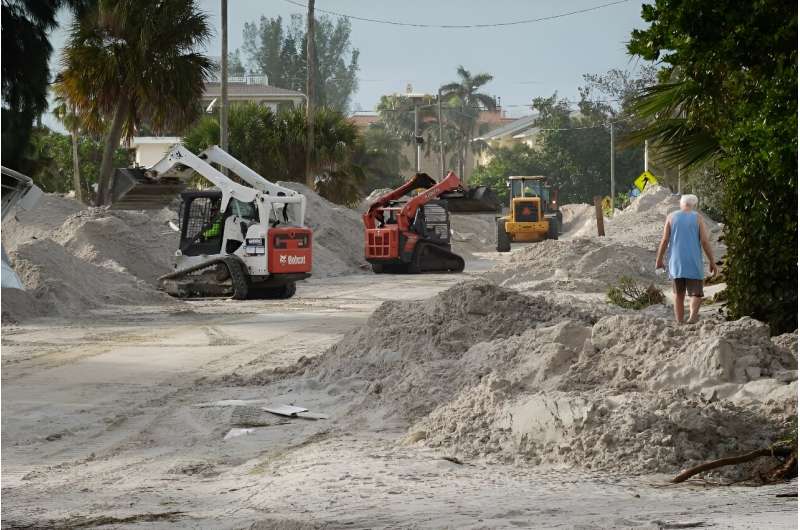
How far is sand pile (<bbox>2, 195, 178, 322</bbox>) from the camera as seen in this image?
22.2 m

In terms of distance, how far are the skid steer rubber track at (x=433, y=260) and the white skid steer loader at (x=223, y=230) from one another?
891cm

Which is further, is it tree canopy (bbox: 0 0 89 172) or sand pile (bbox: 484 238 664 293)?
sand pile (bbox: 484 238 664 293)

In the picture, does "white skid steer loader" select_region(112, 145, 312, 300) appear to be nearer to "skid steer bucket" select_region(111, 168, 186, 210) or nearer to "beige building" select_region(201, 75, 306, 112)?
"skid steer bucket" select_region(111, 168, 186, 210)

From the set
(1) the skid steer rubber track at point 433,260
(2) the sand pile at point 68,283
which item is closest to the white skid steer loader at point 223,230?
(2) the sand pile at point 68,283

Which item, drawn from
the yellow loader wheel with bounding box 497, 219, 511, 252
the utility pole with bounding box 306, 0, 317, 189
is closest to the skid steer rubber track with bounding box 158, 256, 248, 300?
the utility pole with bounding box 306, 0, 317, 189

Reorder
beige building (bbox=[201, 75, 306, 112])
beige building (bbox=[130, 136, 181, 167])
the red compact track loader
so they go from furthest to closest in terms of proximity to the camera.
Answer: beige building (bbox=[201, 75, 306, 112])
beige building (bbox=[130, 136, 181, 167])
the red compact track loader

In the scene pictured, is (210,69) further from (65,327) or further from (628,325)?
(628,325)

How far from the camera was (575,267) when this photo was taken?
27.3 m

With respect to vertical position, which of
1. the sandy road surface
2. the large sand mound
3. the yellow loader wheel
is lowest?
the sandy road surface

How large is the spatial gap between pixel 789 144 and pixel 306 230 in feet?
52.2

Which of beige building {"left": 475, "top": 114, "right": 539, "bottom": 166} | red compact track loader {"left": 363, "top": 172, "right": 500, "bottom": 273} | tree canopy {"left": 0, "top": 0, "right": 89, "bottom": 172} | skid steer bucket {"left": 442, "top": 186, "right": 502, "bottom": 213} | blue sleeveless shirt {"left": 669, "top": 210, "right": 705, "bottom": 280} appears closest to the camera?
blue sleeveless shirt {"left": 669, "top": 210, "right": 705, "bottom": 280}

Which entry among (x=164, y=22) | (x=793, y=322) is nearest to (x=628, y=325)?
(x=793, y=322)

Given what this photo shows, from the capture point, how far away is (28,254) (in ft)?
76.8

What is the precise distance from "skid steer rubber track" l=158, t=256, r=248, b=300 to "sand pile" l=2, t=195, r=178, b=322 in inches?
14.2
